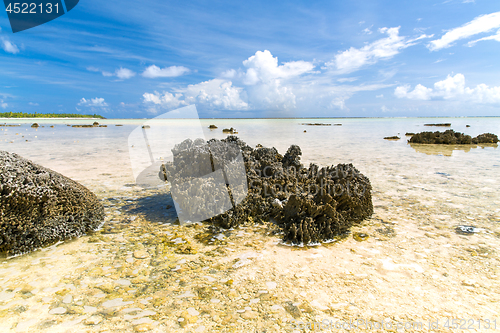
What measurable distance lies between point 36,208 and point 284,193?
3.58 metres

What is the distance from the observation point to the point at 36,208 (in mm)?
3092

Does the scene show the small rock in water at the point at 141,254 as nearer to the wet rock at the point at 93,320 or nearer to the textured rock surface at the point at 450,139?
the wet rock at the point at 93,320

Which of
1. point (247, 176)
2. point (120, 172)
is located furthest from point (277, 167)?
point (120, 172)

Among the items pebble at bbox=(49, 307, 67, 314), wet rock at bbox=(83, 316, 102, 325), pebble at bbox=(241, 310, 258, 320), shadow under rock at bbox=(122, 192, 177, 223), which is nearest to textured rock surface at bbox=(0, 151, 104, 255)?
shadow under rock at bbox=(122, 192, 177, 223)

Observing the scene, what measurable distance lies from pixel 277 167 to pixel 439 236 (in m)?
2.79

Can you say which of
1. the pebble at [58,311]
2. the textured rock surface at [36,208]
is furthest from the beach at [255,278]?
the textured rock surface at [36,208]

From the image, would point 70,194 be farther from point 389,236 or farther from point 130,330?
point 389,236

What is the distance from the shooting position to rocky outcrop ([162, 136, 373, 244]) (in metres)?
3.52

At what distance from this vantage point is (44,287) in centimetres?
228

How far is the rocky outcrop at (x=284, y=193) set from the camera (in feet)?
11.6

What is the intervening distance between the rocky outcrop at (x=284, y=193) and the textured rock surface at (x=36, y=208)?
1.44 meters

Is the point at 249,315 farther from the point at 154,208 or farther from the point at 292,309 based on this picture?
the point at 154,208

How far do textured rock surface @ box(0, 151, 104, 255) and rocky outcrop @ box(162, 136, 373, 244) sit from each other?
1.44 metres

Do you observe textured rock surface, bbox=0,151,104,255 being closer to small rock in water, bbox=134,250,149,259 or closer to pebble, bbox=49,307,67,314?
small rock in water, bbox=134,250,149,259
